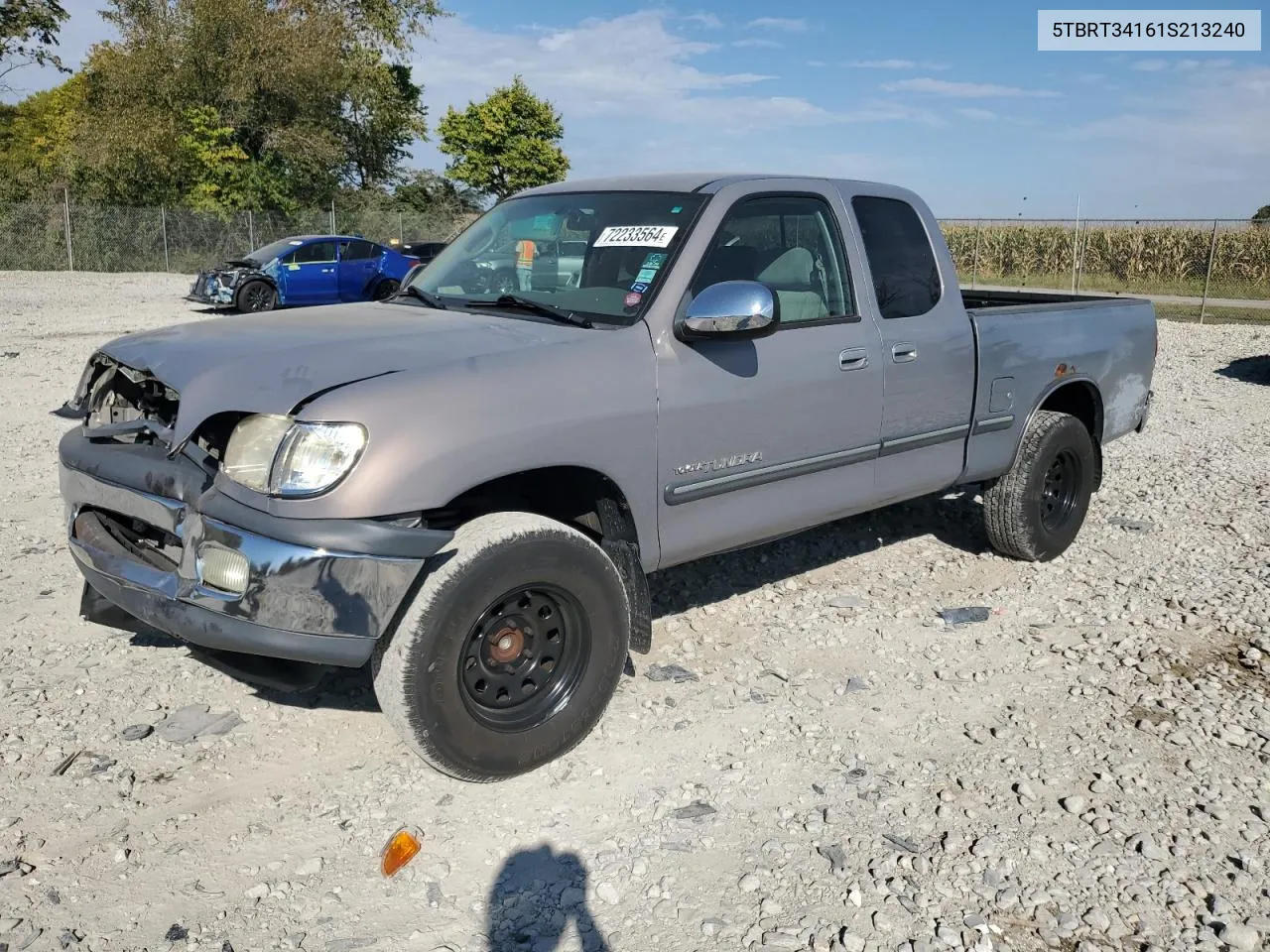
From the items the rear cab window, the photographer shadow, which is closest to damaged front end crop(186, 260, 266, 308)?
the rear cab window

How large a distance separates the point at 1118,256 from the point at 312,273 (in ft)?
72.3

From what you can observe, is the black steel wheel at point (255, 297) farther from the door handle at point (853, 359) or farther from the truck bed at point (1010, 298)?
the door handle at point (853, 359)

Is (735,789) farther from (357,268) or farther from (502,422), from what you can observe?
(357,268)

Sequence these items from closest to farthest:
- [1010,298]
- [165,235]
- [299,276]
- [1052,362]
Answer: [1052,362]
[1010,298]
[299,276]
[165,235]

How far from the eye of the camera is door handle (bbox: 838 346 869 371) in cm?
416

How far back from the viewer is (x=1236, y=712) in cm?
389

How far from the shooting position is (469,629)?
10.2 ft

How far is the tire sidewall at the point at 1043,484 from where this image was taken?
534cm

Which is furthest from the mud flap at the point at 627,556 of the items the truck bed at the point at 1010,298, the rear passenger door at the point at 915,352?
the truck bed at the point at 1010,298

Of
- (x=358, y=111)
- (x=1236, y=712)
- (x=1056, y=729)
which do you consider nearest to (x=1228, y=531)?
(x=1236, y=712)

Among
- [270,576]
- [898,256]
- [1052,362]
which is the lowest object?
[270,576]

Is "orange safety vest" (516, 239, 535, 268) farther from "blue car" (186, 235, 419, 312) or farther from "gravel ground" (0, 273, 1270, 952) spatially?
"blue car" (186, 235, 419, 312)

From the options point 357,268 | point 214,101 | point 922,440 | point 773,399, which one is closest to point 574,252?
point 773,399

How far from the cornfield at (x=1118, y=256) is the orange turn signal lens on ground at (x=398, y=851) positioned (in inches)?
989
